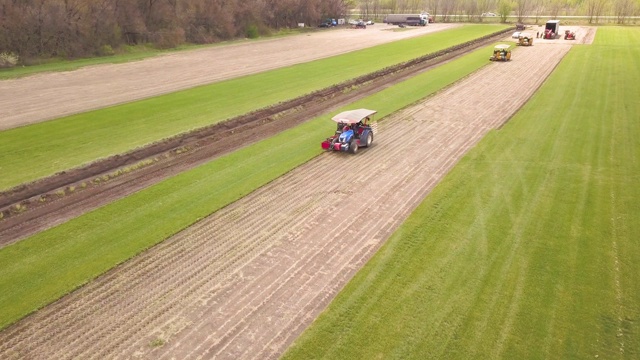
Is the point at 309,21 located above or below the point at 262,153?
above

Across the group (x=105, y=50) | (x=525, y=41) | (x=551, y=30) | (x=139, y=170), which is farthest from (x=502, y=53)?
(x=105, y=50)

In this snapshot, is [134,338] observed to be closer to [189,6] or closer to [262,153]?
[262,153]

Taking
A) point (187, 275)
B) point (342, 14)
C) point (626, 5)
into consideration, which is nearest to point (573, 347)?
point (187, 275)

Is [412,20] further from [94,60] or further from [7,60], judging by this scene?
[7,60]

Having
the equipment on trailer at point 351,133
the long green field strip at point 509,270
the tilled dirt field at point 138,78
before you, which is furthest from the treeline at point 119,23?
the long green field strip at point 509,270

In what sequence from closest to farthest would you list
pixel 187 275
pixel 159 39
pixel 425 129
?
pixel 187 275 → pixel 425 129 → pixel 159 39

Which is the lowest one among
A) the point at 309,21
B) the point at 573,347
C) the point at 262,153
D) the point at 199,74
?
the point at 573,347
